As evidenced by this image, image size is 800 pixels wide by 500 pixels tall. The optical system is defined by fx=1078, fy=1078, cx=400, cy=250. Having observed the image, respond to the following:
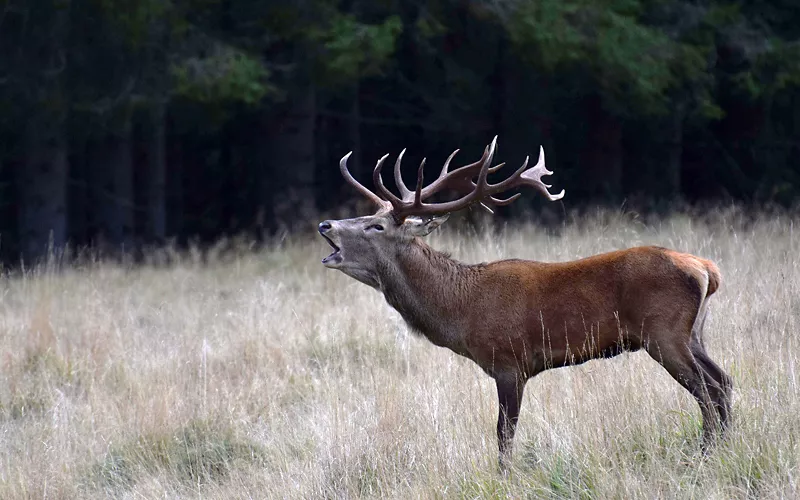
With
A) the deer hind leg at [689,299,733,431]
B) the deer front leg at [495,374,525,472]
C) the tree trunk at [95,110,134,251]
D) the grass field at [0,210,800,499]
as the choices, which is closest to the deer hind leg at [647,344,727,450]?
the deer hind leg at [689,299,733,431]

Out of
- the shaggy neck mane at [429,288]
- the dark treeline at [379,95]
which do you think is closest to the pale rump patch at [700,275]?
the shaggy neck mane at [429,288]

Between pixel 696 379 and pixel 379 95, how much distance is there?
54.3ft

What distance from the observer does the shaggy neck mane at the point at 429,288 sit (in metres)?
6.15

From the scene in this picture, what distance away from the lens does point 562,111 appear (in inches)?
823

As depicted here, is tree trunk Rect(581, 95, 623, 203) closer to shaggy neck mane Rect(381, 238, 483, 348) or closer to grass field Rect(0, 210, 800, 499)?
grass field Rect(0, 210, 800, 499)

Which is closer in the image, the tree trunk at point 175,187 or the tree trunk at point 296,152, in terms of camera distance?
the tree trunk at point 296,152

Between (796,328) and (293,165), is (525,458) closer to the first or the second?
(796,328)

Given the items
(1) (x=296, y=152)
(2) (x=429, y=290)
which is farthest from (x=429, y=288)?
(1) (x=296, y=152)

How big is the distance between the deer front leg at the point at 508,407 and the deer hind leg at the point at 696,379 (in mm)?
806

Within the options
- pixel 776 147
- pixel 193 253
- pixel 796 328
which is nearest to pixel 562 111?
pixel 776 147

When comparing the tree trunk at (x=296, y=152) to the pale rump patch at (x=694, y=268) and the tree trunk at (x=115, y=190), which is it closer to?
the tree trunk at (x=115, y=190)

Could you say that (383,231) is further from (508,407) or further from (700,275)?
(700,275)

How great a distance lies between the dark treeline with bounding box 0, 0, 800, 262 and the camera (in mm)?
14414

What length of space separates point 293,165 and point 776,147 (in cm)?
884
